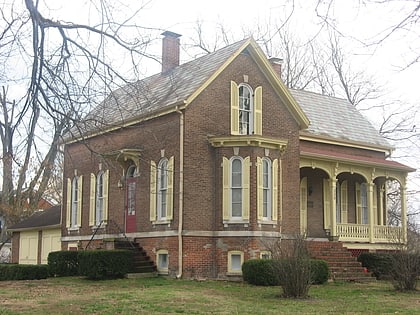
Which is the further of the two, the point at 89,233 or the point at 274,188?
the point at 89,233

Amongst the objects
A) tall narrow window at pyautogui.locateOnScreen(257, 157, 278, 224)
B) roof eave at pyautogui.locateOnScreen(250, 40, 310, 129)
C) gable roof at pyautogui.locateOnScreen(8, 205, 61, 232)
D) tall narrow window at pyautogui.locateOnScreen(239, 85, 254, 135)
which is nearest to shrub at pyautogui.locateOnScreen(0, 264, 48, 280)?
gable roof at pyautogui.locateOnScreen(8, 205, 61, 232)

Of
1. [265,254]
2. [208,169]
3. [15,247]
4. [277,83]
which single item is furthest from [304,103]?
[15,247]

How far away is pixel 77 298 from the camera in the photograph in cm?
1628

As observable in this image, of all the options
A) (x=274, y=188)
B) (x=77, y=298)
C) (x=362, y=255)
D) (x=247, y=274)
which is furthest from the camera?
(x=362, y=255)

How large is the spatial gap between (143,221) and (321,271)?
718 cm

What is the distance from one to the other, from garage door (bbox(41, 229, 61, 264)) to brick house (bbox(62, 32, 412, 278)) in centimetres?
358

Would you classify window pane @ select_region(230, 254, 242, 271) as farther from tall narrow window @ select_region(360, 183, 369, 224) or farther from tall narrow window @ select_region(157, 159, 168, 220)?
tall narrow window @ select_region(360, 183, 369, 224)

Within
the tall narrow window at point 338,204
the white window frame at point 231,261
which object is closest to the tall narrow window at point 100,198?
the white window frame at point 231,261

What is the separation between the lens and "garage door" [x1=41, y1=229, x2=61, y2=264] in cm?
3350

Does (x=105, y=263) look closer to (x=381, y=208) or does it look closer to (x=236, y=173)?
(x=236, y=173)

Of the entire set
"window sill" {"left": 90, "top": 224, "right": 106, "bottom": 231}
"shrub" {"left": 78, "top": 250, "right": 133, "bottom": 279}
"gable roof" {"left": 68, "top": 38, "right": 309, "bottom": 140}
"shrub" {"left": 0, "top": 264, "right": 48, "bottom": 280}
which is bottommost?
"shrub" {"left": 0, "top": 264, "right": 48, "bottom": 280}

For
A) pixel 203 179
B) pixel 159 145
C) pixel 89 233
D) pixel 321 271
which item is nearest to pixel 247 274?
pixel 321 271

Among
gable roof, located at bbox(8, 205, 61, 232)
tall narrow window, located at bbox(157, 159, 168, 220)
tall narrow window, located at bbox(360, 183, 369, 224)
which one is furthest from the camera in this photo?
gable roof, located at bbox(8, 205, 61, 232)

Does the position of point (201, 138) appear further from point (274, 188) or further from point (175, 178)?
point (274, 188)
